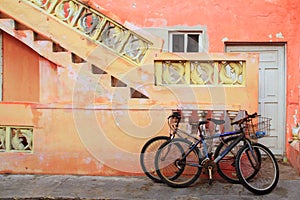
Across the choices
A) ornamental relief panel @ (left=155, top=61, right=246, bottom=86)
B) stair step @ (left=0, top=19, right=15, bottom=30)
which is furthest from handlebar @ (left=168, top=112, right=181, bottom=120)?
stair step @ (left=0, top=19, right=15, bottom=30)

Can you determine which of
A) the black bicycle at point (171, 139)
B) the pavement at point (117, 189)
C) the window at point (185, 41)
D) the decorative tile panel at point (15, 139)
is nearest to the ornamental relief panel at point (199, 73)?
the black bicycle at point (171, 139)

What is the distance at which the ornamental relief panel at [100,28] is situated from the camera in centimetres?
741

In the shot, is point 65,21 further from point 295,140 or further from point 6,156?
point 295,140

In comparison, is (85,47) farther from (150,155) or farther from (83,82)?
(150,155)

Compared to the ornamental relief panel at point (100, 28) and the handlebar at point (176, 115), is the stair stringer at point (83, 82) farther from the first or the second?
the handlebar at point (176, 115)

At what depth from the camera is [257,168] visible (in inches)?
266

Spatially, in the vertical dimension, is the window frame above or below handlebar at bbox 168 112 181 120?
above

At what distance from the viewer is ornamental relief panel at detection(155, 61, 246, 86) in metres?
7.16

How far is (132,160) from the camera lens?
7473 mm

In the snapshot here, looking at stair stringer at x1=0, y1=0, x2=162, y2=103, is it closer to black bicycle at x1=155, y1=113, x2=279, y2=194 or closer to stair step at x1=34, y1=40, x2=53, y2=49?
stair step at x1=34, y1=40, x2=53, y2=49

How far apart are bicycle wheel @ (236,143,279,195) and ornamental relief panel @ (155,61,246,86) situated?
120 cm

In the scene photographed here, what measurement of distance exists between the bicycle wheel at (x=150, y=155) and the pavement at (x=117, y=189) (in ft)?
0.52

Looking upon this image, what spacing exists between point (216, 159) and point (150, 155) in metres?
1.13

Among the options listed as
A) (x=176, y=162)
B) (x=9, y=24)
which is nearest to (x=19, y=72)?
(x=9, y=24)
